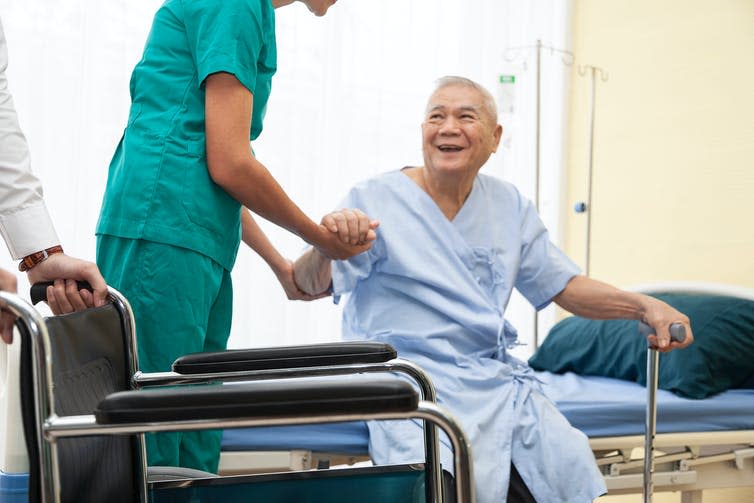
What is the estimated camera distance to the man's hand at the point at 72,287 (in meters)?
1.19

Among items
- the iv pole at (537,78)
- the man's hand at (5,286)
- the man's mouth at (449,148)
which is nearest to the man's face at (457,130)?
the man's mouth at (449,148)

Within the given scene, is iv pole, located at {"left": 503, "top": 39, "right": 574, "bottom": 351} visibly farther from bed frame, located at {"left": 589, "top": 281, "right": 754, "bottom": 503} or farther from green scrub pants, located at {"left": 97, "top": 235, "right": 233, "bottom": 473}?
green scrub pants, located at {"left": 97, "top": 235, "right": 233, "bottom": 473}

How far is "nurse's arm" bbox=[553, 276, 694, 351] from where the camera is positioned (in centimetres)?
204

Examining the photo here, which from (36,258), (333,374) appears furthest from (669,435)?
(36,258)

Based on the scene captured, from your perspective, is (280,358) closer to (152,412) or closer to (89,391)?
(89,391)

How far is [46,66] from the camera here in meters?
2.80

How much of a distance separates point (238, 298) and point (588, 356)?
1.28 meters

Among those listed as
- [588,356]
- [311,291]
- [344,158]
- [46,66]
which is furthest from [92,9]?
[588,356]

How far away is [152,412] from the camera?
0.83 metres

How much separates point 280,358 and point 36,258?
380 mm

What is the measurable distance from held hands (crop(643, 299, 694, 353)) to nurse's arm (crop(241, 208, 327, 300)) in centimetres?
79

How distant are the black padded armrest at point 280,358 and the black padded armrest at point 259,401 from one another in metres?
0.43

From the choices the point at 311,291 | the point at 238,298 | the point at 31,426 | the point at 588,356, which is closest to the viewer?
the point at 31,426

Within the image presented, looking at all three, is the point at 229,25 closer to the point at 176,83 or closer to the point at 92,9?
the point at 176,83
